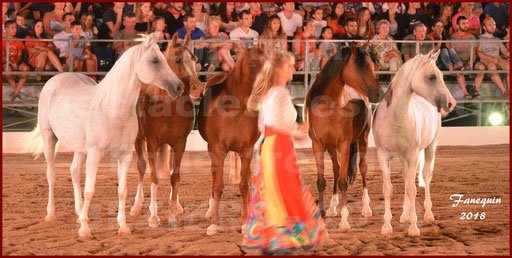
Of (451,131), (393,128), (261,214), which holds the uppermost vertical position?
(393,128)

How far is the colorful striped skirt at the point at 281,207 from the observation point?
5203 mm

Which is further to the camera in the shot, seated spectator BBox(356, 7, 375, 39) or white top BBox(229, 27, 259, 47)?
seated spectator BBox(356, 7, 375, 39)

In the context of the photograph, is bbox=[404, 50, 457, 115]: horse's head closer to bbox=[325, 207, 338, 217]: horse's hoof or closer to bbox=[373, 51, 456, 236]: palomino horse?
bbox=[373, 51, 456, 236]: palomino horse

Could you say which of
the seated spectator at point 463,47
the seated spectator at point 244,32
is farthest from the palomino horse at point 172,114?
the seated spectator at point 463,47

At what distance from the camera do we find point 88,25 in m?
11.0

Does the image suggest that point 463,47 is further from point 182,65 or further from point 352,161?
point 182,65

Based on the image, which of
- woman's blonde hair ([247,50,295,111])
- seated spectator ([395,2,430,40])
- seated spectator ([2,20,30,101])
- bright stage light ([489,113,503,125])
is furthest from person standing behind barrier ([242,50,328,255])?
bright stage light ([489,113,503,125])

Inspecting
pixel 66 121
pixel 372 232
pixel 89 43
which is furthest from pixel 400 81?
pixel 89 43

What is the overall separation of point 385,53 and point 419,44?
0.79 meters

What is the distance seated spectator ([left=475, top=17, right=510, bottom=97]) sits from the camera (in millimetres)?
12094

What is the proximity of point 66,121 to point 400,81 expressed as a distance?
289 centimetres

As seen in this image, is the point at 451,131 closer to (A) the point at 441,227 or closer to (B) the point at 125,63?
(A) the point at 441,227

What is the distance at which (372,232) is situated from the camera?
6188 millimetres

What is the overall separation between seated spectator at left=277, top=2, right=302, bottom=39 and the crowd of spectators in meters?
0.02
